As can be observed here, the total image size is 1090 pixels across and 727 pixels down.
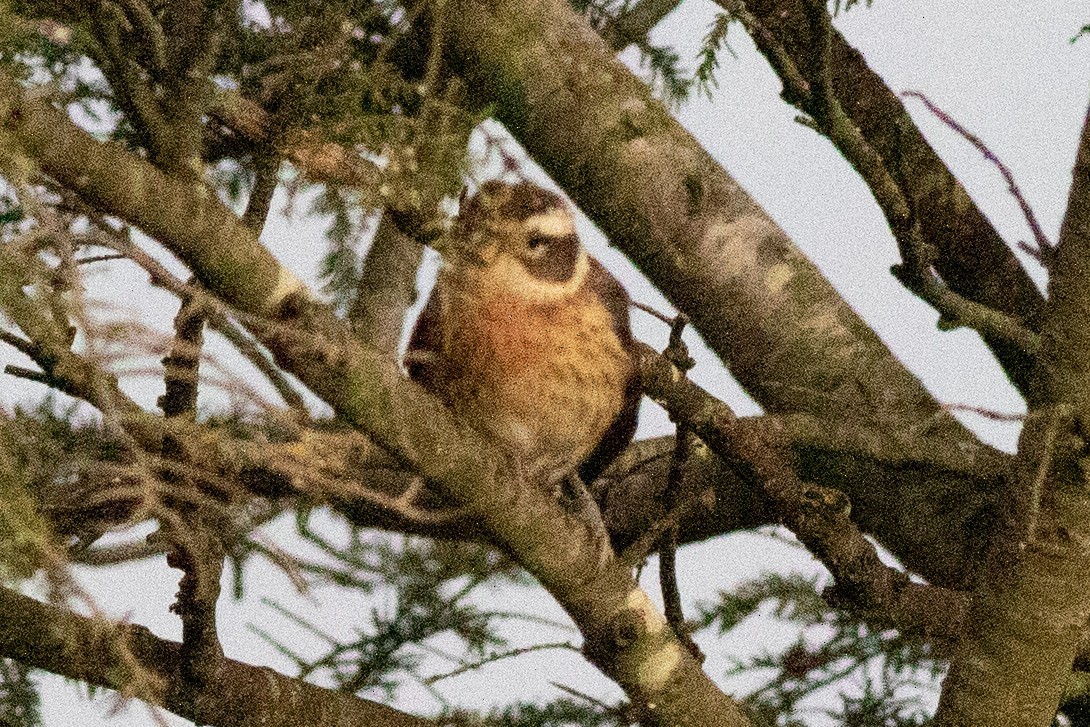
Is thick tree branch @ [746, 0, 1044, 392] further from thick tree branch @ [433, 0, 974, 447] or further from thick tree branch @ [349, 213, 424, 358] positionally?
thick tree branch @ [349, 213, 424, 358]

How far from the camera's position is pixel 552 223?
Result: 0.95 metres

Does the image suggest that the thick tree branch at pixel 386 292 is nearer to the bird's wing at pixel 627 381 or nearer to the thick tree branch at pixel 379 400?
the bird's wing at pixel 627 381

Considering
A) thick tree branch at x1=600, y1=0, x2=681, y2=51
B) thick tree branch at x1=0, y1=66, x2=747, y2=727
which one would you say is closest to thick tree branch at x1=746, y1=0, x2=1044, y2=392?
thick tree branch at x1=600, y1=0, x2=681, y2=51

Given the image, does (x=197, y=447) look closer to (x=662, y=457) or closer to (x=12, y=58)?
(x=12, y=58)

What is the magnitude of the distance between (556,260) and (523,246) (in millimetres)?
31

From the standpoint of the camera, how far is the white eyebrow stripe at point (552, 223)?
3.06 ft

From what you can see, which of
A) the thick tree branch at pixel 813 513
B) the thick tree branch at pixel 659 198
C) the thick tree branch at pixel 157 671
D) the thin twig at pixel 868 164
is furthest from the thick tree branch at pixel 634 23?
the thick tree branch at pixel 157 671

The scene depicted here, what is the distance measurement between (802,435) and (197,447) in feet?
1.10

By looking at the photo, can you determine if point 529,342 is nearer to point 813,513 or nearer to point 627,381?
point 627,381

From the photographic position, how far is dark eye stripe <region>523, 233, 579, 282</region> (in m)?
0.93

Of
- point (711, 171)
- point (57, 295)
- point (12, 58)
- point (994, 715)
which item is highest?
point (711, 171)

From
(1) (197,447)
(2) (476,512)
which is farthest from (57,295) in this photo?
(2) (476,512)

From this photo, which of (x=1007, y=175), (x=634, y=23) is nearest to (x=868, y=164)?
(x=1007, y=175)

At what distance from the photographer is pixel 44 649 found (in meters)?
0.65
